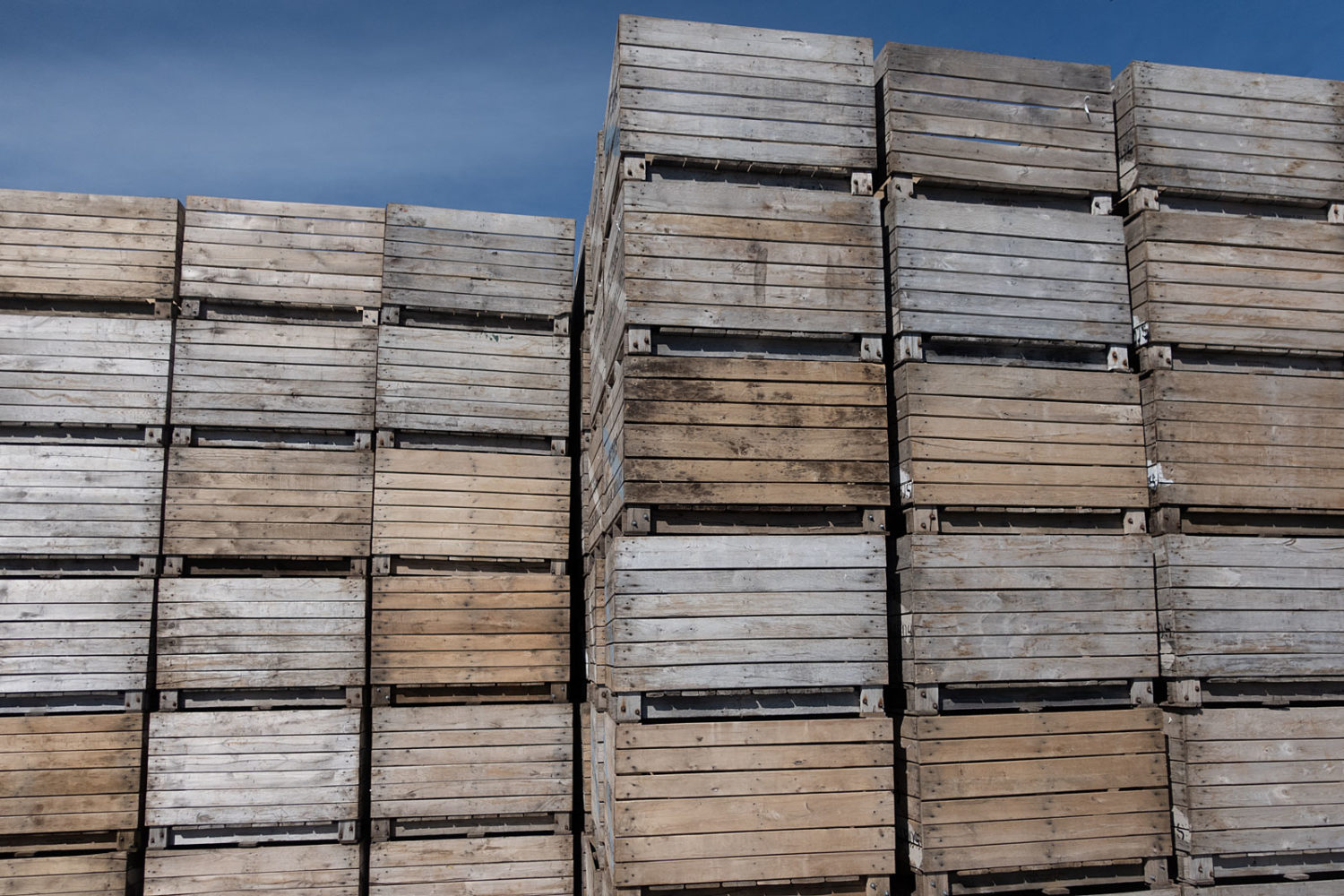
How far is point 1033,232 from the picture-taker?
258 inches

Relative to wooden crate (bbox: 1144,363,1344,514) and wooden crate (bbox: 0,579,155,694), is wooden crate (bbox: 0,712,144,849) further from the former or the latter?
wooden crate (bbox: 1144,363,1344,514)

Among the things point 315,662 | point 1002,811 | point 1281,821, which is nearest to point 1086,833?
point 1002,811

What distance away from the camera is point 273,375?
27.0 feet

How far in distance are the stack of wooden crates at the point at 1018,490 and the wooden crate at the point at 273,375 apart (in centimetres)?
425

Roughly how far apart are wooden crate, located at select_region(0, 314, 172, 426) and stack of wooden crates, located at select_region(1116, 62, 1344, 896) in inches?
268

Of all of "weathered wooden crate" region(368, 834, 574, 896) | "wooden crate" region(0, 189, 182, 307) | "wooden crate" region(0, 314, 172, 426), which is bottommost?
"weathered wooden crate" region(368, 834, 574, 896)

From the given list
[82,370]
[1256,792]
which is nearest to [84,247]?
[82,370]

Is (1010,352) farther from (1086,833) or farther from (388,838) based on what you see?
(388,838)

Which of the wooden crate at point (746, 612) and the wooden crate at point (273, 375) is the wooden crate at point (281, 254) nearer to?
the wooden crate at point (273, 375)

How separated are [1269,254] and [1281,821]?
133 inches

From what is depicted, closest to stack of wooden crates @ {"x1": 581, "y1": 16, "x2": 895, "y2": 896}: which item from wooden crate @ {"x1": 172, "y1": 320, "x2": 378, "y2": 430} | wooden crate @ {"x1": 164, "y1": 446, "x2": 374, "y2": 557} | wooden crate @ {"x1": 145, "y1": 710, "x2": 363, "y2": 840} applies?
wooden crate @ {"x1": 145, "y1": 710, "x2": 363, "y2": 840}

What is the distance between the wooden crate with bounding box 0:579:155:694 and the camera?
753cm

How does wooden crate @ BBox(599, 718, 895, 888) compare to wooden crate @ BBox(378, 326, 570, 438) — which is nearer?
wooden crate @ BBox(599, 718, 895, 888)

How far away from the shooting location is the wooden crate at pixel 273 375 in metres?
8.11
